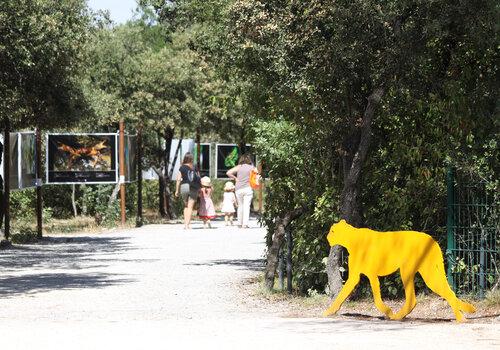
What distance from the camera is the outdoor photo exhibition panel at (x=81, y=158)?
1265 inches

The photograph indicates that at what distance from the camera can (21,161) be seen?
1094 inches

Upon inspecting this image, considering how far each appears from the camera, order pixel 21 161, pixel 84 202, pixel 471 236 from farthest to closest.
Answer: pixel 84 202 → pixel 21 161 → pixel 471 236

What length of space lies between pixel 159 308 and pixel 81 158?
60.3 ft

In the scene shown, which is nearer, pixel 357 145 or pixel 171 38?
pixel 357 145

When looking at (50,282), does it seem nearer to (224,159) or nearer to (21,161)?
(21,161)

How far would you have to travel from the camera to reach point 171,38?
168 feet

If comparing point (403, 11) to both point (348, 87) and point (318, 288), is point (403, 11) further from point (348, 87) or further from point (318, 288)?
point (318, 288)

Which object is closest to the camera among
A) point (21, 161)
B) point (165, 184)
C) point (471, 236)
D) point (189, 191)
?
point (471, 236)

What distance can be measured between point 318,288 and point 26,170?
1370 cm

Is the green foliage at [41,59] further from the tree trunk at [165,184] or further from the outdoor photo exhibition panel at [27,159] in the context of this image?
the tree trunk at [165,184]

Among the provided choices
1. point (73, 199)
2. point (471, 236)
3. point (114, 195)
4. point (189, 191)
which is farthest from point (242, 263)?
point (73, 199)

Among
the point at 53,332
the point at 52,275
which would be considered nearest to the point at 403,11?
the point at 53,332

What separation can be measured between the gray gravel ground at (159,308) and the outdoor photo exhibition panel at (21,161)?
62.1 inches

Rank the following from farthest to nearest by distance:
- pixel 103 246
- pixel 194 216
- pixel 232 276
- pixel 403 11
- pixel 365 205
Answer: pixel 194 216 → pixel 103 246 → pixel 232 276 → pixel 365 205 → pixel 403 11
